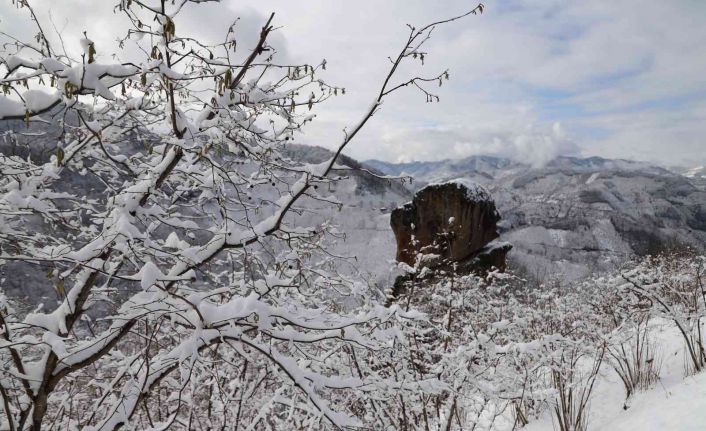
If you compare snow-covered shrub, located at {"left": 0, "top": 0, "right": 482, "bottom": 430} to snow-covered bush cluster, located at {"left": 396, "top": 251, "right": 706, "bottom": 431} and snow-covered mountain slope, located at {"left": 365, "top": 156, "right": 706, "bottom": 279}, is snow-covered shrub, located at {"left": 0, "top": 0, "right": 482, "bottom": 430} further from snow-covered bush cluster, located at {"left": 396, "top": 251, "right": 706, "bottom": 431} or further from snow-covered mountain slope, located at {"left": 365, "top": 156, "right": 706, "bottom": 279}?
snow-covered mountain slope, located at {"left": 365, "top": 156, "right": 706, "bottom": 279}

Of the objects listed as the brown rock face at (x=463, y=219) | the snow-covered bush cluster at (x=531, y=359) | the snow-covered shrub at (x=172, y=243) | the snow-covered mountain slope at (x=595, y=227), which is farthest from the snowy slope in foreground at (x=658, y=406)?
the snow-covered mountain slope at (x=595, y=227)

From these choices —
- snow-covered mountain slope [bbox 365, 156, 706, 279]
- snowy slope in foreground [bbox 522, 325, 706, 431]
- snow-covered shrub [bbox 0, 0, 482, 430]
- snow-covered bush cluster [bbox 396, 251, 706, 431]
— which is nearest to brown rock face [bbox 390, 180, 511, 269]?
snow-covered bush cluster [bbox 396, 251, 706, 431]

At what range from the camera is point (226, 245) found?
243 cm

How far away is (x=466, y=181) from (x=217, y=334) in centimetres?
1436

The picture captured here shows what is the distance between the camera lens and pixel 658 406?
13.1 feet

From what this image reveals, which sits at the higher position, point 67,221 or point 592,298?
point 67,221

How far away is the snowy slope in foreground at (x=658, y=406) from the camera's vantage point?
3.48 metres

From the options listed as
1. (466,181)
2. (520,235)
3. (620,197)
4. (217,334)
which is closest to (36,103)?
(217,334)

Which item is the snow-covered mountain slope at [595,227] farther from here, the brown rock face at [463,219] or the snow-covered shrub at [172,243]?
the snow-covered shrub at [172,243]

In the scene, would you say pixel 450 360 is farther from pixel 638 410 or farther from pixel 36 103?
pixel 36 103

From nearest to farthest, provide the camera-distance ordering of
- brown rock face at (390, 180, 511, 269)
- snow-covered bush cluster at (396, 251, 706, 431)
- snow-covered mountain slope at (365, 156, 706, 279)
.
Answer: snow-covered bush cluster at (396, 251, 706, 431), brown rock face at (390, 180, 511, 269), snow-covered mountain slope at (365, 156, 706, 279)

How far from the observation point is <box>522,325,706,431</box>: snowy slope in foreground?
3.48m

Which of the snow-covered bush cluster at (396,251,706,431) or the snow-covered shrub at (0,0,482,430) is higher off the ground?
the snow-covered shrub at (0,0,482,430)

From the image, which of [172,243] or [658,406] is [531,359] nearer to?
[658,406]
